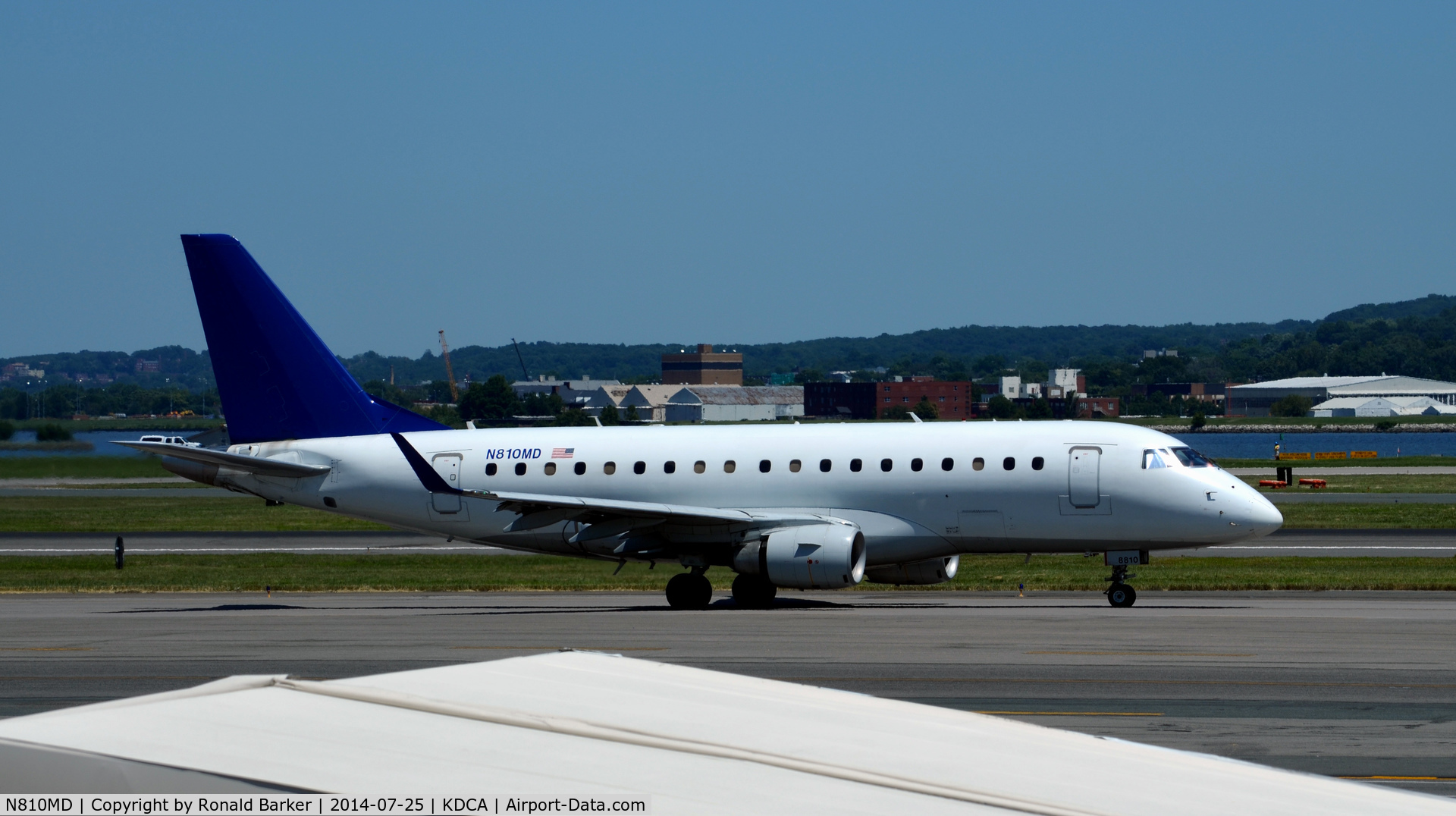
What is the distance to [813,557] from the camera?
27.2 metres

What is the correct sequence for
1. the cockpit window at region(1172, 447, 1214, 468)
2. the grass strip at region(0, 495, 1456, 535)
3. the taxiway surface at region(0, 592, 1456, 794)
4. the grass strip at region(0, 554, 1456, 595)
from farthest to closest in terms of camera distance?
1. the grass strip at region(0, 495, 1456, 535)
2. the grass strip at region(0, 554, 1456, 595)
3. the cockpit window at region(1172, 447, 1214, 468)
4. the taxiway surface at region(0, 592, 1456, 794)

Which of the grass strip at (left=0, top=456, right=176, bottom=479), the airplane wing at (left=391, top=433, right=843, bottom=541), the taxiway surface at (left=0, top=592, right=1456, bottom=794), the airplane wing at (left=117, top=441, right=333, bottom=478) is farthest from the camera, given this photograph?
the grass strip at (left=0, top=456, right=176, bottom=479)

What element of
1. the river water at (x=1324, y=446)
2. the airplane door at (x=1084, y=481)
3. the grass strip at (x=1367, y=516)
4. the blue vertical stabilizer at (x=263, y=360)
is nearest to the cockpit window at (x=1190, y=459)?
the airplane door at (x=1084, y=481)

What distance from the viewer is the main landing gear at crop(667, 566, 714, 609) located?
2892 cm

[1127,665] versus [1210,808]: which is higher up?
[1210,808]

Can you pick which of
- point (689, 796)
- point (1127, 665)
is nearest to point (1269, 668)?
point (1127, 665)

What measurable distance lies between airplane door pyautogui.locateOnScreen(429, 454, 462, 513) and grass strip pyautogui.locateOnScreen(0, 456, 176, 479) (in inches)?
606

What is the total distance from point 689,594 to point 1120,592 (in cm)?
813

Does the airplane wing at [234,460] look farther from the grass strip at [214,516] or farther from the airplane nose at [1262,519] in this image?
the airplane nose at [1262,519]

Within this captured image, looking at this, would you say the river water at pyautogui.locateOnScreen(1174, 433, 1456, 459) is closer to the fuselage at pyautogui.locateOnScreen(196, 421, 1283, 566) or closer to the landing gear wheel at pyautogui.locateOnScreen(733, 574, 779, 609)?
the fuselage at pyautogui.locateOnScreen(196, 421, 1283, 566)

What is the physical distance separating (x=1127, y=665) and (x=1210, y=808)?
15.2 metres

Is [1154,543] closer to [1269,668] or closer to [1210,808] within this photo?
[1269,668]

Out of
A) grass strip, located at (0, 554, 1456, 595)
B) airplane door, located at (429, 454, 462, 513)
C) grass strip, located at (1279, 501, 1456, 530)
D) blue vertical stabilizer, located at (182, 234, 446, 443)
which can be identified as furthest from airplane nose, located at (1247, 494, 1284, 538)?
grass strip, located at (1279, 501, 1456, 530)

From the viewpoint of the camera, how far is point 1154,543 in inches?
1090
